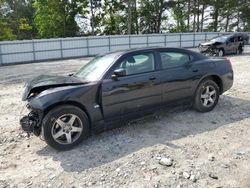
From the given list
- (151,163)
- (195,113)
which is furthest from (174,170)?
(195,113)

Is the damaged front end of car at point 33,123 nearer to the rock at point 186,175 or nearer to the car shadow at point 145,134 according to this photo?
the car shadow at point 145,134

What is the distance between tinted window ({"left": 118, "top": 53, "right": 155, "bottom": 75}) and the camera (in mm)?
4898

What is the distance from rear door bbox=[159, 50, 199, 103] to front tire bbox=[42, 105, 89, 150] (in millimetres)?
1741

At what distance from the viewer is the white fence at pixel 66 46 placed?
1902 centimetres

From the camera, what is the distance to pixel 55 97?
4.21 meters

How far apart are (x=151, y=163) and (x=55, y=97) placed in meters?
1.78

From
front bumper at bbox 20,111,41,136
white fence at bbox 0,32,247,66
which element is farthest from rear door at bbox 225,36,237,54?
front bumper at bbox 20,111,41,136

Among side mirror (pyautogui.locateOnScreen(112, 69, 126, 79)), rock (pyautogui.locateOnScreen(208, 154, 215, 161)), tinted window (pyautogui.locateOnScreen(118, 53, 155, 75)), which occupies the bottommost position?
rock (pyautogui.locateOnScreen(208, 154, 215, 161))

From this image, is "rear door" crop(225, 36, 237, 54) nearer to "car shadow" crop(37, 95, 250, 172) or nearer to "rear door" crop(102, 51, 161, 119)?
"car shadow" crop(37, 95, 250, 172)

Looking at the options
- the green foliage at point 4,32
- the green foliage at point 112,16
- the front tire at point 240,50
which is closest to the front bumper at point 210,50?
the front tire at point 240,50

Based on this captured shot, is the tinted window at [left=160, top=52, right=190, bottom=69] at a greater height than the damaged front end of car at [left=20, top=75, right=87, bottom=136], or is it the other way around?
the tinted window at [left=160, top=52, right=190, bottom=69]

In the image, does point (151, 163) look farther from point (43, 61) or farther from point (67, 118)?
point (43, 61)

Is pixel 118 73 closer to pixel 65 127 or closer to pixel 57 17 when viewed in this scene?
pixel 65 127

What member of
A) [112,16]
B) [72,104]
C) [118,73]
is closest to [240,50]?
[118,73]
